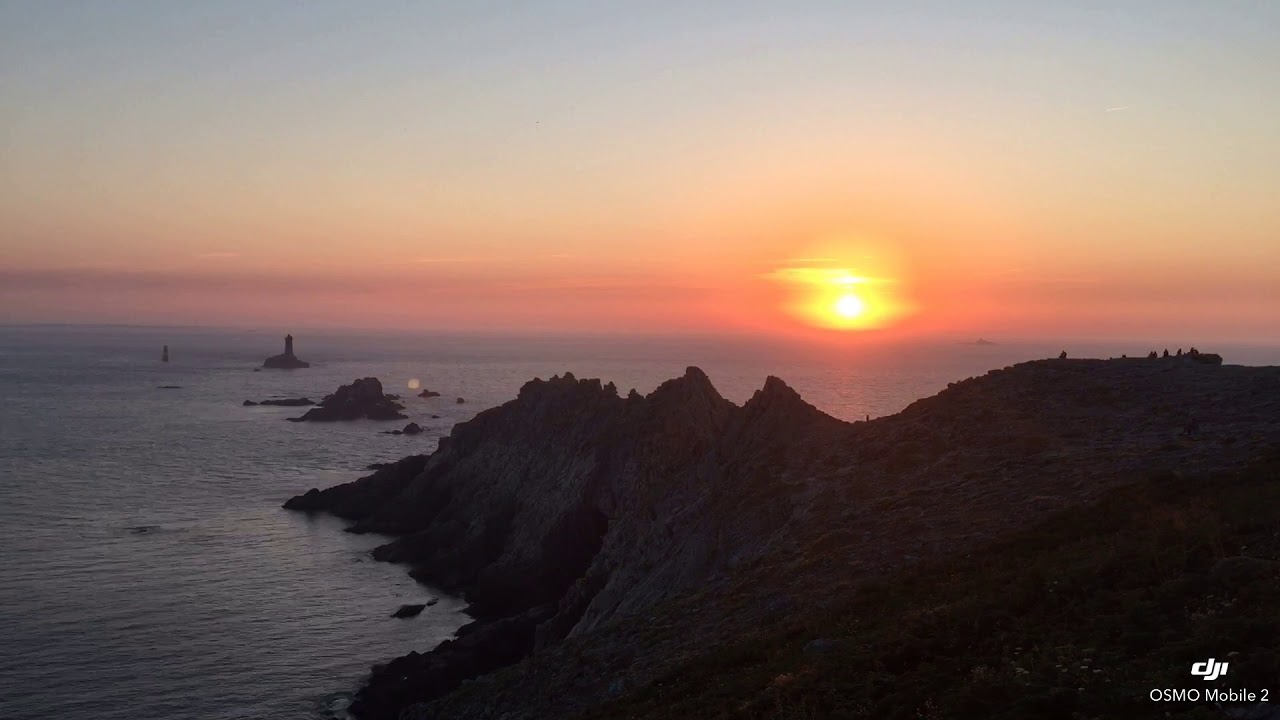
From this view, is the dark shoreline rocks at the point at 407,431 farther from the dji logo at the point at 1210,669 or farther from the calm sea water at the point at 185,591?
the dji logo at the point at 1210,669

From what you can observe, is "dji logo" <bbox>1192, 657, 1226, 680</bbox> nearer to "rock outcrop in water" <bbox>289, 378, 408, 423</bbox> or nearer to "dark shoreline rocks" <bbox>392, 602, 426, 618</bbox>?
"dark shoreline rocks" <bbox>392, 602, 426, 618</bbox>

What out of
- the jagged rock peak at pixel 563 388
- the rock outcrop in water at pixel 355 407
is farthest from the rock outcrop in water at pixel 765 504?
the rock outcrop in water at pixel 355 407

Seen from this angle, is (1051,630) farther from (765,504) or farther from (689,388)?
(689,388)

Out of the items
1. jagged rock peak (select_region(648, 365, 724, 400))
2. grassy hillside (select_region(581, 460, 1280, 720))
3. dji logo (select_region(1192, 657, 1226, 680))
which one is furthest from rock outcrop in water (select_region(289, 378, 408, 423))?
dji logo (select_region(1192, 657, 1226, 680))

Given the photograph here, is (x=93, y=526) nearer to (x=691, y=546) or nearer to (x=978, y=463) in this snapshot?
(x=691, y=546)

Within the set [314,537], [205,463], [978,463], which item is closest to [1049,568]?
[978,463]

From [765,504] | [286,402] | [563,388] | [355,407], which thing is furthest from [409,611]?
[286,402]
